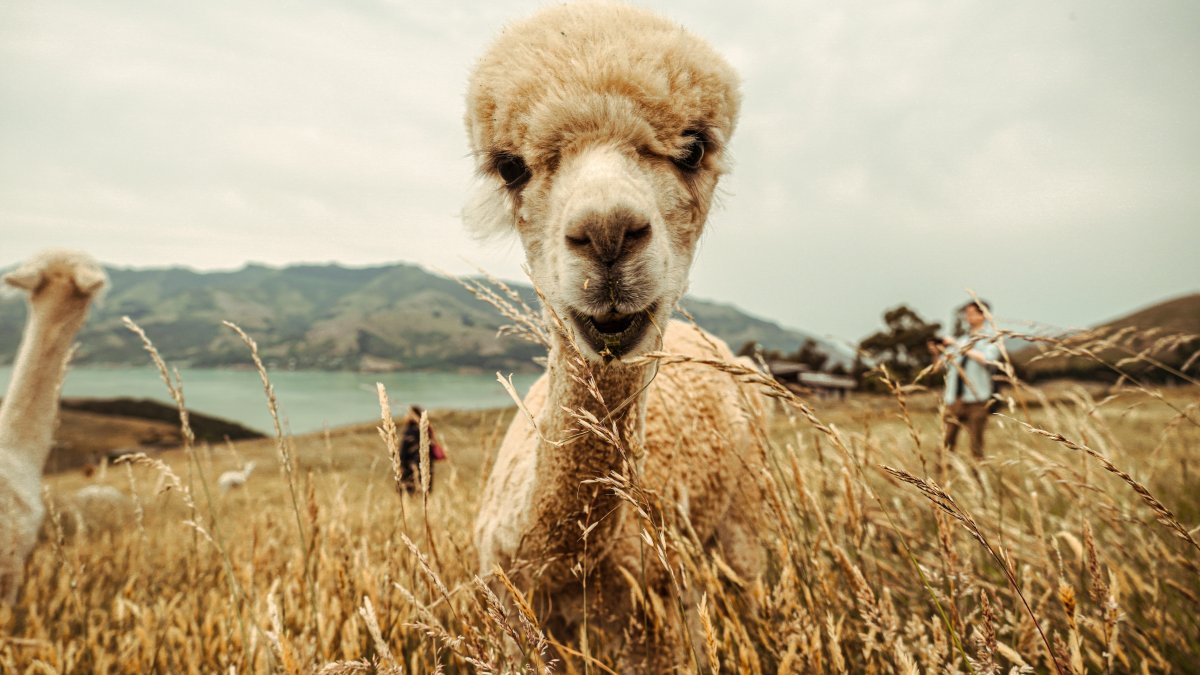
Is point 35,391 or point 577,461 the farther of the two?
point 35,391

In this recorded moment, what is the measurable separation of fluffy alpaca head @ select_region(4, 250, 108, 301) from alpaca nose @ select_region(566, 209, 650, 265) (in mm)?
5304

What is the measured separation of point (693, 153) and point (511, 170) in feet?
2.30

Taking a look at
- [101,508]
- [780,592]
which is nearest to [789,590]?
[780,592]

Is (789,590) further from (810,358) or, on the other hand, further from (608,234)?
(810,358)

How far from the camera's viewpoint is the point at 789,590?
1604mm

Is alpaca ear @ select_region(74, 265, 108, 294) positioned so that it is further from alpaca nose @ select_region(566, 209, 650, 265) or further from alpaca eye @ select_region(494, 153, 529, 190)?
alpaca nose @ select_region(566, 209, 650, 265)

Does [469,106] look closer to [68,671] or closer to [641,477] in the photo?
[641,477]

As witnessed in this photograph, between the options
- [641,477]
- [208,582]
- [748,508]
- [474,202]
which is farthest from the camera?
[208,582]

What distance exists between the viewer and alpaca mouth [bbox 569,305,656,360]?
163 cm

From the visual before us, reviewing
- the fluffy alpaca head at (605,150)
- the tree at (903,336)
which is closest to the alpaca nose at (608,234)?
the fluffy alpaca head at (605,150)

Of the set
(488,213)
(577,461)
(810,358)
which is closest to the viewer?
(577,461)

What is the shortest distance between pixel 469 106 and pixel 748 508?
109 inches

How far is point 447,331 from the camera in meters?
179

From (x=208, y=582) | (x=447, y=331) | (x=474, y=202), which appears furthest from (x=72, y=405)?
(x=447, y=331)
